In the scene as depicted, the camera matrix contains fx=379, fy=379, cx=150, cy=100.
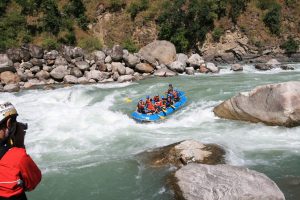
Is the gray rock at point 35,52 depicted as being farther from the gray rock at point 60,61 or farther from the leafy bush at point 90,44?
the leafy bush at point 90,44

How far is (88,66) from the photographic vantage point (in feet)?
72.4

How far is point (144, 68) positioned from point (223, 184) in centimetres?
1624

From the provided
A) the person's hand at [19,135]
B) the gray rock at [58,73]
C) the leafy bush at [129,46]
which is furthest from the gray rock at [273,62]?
the person's hand at [19,135]

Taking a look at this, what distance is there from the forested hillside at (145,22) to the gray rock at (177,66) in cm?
524

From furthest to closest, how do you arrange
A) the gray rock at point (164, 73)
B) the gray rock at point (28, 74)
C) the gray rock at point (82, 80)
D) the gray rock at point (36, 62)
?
1. the gray rock at point (36, 62)
2. the gray rock at point (164, 73)
3. the gray rock at point (28, 74)
4. the gray rock at point (82, 80)

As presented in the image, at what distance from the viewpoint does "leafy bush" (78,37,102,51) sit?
2730cm

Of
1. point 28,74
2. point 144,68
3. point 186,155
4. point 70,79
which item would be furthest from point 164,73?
point 186,155

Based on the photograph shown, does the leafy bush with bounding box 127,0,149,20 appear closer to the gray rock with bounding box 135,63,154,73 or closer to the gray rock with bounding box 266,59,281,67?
the gray rock with bounding box 135,63,154,73

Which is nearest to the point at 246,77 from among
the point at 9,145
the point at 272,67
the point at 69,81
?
the point at 272,67

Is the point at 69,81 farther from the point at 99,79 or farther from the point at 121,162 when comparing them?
the point at 121,162

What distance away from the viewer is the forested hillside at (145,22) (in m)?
27.9

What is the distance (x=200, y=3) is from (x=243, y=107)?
58.5 feet

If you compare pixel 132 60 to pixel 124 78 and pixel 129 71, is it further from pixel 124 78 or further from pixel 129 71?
pixel 124 78

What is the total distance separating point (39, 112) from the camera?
14469 millimetres
